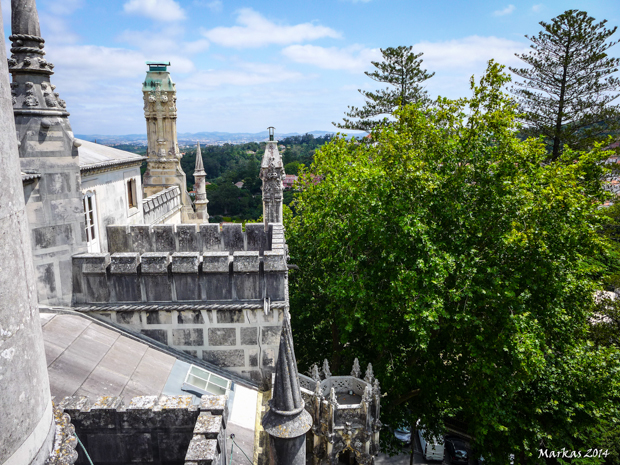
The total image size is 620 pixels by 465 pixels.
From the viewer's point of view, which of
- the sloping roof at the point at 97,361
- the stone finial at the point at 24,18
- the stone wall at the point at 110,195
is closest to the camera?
the sloping roof at the point at 97,361

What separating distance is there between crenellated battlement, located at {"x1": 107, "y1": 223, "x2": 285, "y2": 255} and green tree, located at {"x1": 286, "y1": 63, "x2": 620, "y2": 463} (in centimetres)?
326

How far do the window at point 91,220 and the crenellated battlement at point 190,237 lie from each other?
0.42m

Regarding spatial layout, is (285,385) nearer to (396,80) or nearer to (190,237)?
(190,237)

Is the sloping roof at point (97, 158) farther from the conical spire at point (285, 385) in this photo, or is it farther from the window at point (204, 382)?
the conical spire at point (285, 385)

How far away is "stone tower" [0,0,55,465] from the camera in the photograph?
275cm

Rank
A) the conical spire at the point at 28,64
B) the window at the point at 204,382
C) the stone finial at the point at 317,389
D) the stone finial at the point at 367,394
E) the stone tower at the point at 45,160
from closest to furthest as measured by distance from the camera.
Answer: the conical spire at the point at 28,64, the stone tower at the point at 45,160, the window at the point at 204,382, the stone finial at the point at 317,389, the stone finial at the point at 367,394

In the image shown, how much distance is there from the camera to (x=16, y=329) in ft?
9.34

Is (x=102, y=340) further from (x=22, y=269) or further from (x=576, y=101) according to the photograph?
(x=576, y=101)

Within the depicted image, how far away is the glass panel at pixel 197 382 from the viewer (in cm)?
A: 793

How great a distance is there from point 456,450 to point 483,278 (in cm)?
1298

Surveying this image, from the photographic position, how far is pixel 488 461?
528 inches

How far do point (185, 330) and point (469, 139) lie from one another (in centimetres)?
1053

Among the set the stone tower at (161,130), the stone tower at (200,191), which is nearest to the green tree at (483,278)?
the stone tower at (200,191)

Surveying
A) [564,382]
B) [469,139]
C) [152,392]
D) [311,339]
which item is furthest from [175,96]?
[564,382]
